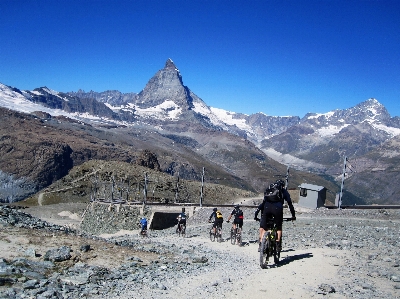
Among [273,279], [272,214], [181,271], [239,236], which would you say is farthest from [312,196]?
[273,279]

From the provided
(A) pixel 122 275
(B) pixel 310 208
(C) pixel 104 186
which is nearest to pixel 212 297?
(A) pixel 122 275

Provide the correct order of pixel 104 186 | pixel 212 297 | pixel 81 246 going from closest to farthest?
pixel 212 297
pixel 81 246
pixel 104 186

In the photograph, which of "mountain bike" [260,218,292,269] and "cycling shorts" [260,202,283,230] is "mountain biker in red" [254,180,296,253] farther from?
"mountain bike" [260,218,292,269]

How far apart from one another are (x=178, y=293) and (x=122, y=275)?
103 inches

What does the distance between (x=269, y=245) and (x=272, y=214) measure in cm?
104

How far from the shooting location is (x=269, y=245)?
42.4 ft

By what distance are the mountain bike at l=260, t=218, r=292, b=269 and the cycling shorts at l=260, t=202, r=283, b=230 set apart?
0.11 m

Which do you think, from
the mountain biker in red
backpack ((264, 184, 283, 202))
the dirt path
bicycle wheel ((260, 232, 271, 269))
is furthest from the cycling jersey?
the dirt path

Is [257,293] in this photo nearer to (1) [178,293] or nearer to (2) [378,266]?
(1) [178,293]

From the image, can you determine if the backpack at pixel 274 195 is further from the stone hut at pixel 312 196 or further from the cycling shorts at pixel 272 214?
the stone hut at pixel 312 196

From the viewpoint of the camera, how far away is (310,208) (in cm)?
4566

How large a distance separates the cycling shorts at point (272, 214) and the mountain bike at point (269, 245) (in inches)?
4.2

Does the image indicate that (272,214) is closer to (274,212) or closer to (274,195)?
(274,212)

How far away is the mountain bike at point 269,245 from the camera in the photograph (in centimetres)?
1278
